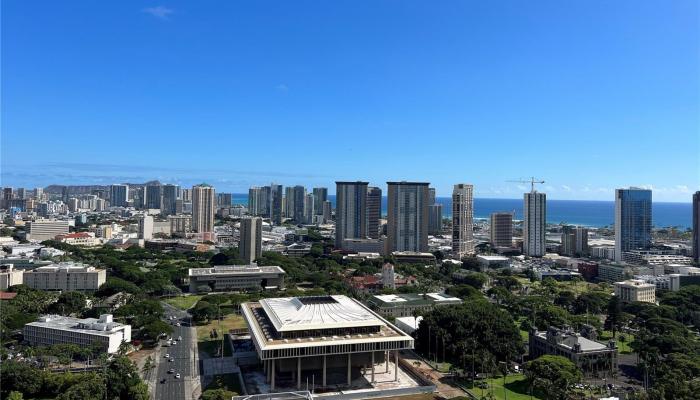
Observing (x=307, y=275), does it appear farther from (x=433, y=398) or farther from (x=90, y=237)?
(x=90, y=237)

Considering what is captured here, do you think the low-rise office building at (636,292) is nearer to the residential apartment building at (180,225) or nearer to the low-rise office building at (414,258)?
the low-rise office building at (414,258)

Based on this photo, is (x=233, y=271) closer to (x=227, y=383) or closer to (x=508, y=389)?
(x=227, y=383)

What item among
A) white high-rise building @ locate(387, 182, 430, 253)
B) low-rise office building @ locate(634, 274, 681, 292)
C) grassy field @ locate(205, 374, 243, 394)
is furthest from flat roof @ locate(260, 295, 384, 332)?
white high-rise building @ locate(387, 182, 430, 253)

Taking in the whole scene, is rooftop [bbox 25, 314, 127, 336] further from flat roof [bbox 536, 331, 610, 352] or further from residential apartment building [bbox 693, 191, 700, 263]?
residential apartment building [bbox 693, 191, 700, 263]

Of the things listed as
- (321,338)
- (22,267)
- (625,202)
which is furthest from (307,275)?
(625,202)

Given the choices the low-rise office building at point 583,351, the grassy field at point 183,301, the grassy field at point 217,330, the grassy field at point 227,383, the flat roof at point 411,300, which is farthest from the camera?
the grassy field at point 183,301

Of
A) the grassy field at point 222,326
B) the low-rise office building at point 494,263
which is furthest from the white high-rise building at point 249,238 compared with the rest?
the low-rise office building at point 494,263

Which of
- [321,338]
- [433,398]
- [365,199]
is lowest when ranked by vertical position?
[433,398]
